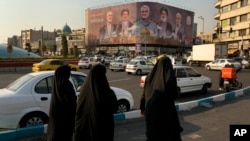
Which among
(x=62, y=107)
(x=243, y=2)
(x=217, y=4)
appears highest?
(x=217, y=4)

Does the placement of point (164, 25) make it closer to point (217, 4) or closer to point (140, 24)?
point (140, 24)

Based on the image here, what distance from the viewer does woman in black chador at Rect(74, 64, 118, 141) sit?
3.88m

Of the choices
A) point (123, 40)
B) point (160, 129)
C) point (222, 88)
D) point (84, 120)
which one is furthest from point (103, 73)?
point (123, 40)

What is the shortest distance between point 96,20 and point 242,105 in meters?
93.1

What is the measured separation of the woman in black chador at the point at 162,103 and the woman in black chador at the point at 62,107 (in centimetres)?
115

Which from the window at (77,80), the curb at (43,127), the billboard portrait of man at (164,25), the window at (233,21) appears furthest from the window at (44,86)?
the billboard portrait of man at (164,25)

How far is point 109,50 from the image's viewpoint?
10081 cm

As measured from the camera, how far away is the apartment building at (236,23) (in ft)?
206

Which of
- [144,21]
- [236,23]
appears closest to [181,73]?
[236,23]

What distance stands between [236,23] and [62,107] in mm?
70067

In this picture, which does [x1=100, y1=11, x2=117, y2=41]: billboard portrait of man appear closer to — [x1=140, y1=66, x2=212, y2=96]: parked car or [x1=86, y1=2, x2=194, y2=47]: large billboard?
[x1=86, y1=2, x2=194, y2=47]: large billboard

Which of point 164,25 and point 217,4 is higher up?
point 217,4

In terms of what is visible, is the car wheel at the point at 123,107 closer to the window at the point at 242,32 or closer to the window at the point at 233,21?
the window at the point at 242,32

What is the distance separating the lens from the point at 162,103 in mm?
4066
